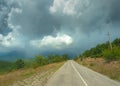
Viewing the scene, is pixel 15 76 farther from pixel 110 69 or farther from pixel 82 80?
pixel 82 80

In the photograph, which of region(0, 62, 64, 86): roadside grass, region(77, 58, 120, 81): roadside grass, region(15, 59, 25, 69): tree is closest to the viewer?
region(77, 58, 120, 81): roadside grass

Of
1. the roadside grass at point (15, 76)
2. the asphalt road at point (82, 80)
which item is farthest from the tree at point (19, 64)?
the asphalt road at point (82, 80)

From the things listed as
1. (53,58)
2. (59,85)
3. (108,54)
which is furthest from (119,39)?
(59,85)

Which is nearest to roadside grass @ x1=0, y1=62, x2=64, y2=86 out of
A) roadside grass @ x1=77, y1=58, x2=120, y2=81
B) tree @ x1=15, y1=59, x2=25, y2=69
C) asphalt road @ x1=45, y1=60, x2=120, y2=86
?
asphalt road @ x1=45, y1=60, x2=120, y2=86

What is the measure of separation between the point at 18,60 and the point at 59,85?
138 m

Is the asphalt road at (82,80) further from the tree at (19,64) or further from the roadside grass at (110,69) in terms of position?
the tree at (19,64)

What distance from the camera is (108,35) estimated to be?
58.4 meters

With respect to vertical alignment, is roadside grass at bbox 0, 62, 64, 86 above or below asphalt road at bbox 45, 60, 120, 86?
above

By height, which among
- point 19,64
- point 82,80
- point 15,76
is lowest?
point 82,80

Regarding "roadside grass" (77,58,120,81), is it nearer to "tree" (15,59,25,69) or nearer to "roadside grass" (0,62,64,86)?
"roadside grass" (0,62,64,86)

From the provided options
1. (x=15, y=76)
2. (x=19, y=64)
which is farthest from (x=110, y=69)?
(x=19, y=64)

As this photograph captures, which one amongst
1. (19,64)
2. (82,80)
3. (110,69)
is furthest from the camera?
(19,64)

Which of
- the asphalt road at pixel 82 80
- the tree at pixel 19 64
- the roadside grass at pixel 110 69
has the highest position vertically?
the tree at pixel 19 64

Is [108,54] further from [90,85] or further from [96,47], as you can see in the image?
Result: [96,47]
